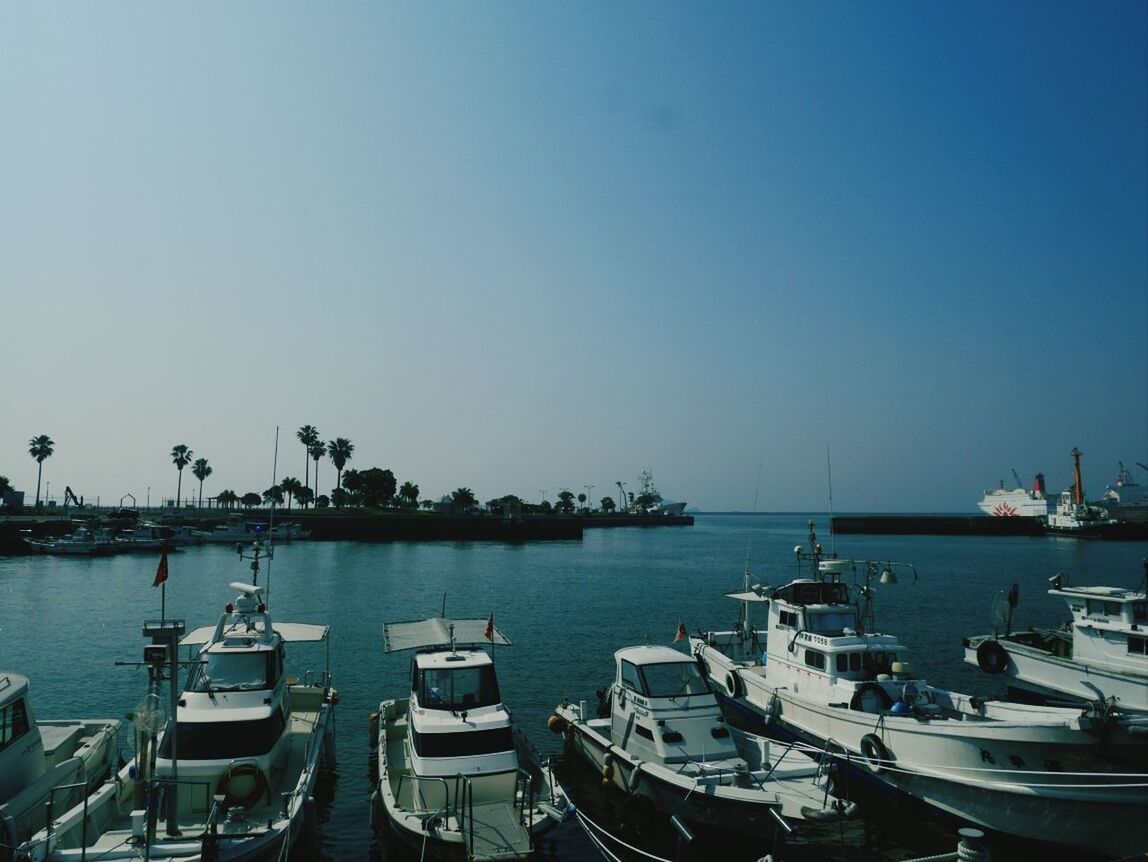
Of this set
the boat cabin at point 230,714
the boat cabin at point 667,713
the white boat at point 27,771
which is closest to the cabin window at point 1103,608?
the boat cabin at point 667,713

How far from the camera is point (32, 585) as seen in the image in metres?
62.8

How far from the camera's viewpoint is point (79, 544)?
8912 cm

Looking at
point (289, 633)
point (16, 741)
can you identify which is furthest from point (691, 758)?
point (16, 741)

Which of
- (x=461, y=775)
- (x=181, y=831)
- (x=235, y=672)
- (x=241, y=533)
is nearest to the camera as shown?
(x=181, y=831)

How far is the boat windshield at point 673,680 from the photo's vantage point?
1897 centimetres

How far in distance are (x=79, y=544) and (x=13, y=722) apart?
90095mm

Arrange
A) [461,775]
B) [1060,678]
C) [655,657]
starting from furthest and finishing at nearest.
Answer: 1. [1060,678]
2. [655,657]
3. [461,775]

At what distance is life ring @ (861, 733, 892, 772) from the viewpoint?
18.5 m

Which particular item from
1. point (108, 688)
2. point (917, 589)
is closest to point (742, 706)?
point (108, 688)

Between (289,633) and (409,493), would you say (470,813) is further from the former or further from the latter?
(409,493)

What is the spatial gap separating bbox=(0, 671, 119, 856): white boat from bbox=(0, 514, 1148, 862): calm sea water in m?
5.81

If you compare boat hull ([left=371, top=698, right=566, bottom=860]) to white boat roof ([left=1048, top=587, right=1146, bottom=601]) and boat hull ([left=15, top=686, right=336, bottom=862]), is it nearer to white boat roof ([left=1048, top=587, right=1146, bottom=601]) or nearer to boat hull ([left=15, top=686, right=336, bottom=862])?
boat hull ([left=15, top=686, right=336, bottom=862])

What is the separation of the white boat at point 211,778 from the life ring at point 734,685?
14.3 meters

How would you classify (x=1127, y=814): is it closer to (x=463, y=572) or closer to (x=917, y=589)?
(x=917, y=589)
